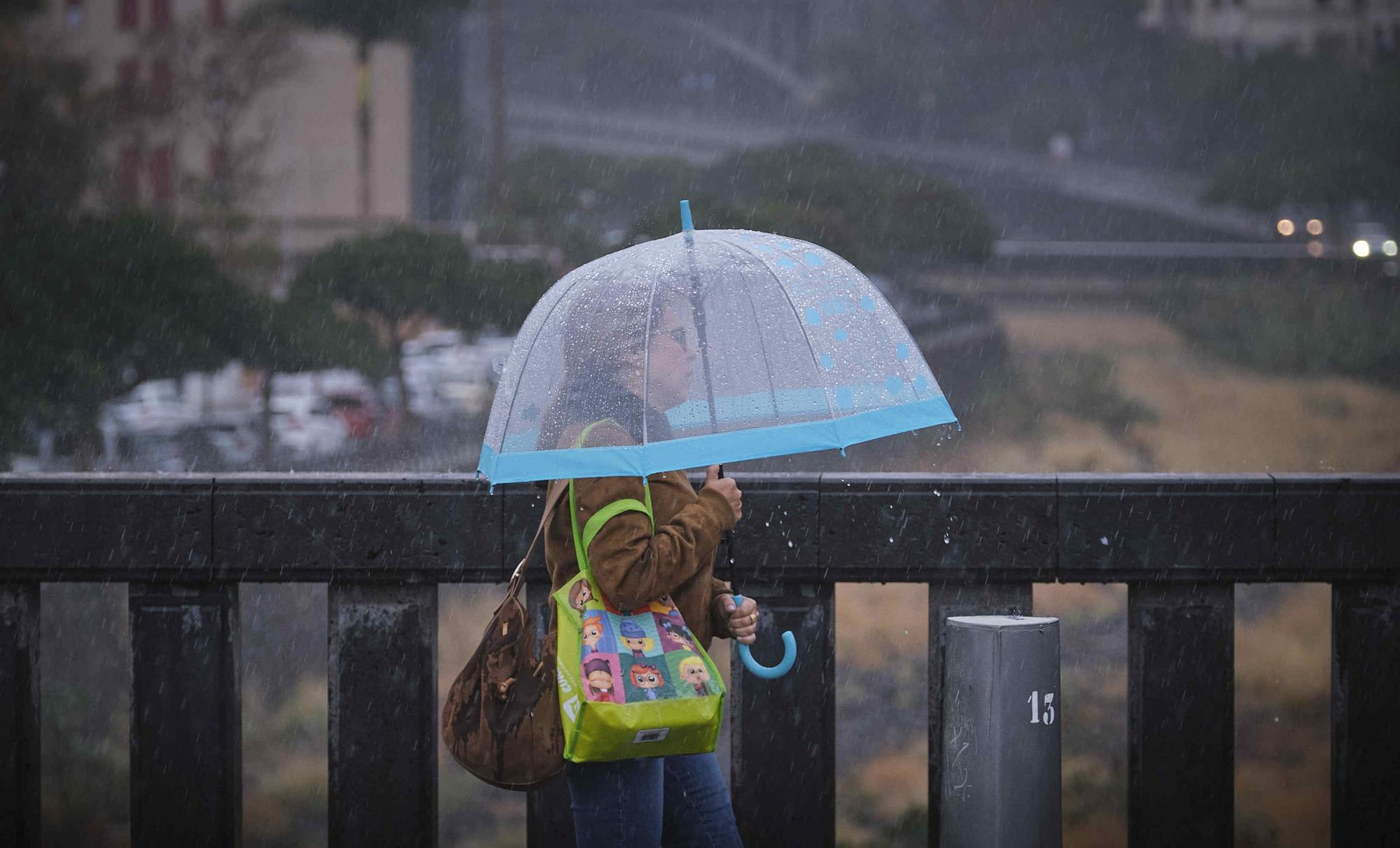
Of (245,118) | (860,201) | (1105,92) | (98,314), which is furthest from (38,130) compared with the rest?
(1105,92)

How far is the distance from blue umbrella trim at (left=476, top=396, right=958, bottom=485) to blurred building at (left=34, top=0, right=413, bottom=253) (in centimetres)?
3425

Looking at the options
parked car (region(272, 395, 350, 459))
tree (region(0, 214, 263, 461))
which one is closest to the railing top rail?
tree (region(0, 214, 263, 461))

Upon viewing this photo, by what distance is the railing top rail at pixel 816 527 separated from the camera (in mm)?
3273

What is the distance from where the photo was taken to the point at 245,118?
41031 millimetres

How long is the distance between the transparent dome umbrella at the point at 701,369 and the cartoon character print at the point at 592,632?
33cm

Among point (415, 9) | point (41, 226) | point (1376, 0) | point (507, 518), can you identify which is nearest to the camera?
point (507, 518)

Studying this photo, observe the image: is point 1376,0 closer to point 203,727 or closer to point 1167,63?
point 1167,63

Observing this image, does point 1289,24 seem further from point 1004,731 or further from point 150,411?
point 1004,731

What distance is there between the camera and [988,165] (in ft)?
174

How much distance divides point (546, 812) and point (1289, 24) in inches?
2282

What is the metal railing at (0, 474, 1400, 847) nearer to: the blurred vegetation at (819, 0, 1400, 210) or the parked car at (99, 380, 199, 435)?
the parked car at (99, 380, 199, 435)

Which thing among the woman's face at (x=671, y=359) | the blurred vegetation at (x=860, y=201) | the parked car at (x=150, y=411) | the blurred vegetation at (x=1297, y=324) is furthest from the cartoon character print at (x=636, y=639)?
the blurred vegetation at (x=1297, y=324)

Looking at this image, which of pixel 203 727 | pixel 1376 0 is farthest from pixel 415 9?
pixel 203 727

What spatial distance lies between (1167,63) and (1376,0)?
748 centimetres
